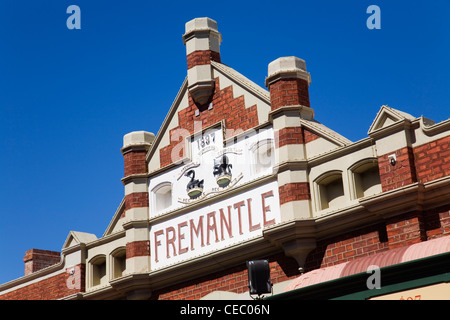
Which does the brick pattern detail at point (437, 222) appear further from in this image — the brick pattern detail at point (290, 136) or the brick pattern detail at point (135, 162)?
the brick pattern detail at point (135, 162)

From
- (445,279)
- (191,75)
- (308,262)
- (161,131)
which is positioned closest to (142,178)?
(161,131)

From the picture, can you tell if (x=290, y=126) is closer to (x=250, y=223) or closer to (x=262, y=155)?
(x=262, y=155)

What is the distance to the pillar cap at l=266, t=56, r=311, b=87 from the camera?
68.9 feet

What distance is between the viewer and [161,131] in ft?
80.2

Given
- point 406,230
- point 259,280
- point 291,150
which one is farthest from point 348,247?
point 259,280

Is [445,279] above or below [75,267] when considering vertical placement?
below

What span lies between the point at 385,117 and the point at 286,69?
3639 mm

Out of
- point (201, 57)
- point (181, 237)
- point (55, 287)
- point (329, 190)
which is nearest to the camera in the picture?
point (329, 190)

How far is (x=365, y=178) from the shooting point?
63.5 feet

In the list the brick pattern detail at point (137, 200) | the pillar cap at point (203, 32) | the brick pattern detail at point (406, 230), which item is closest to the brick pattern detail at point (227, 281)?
the brick pattern detail at point (137, 200)

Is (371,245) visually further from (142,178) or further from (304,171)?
(142,178)

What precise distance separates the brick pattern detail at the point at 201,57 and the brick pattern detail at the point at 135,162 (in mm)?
3310

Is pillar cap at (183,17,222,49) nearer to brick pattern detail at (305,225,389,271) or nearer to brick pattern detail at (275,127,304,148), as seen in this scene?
brick pattern detail at (275,127,304,148)
